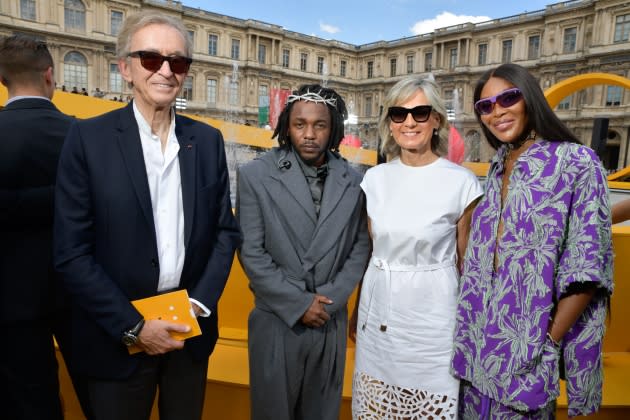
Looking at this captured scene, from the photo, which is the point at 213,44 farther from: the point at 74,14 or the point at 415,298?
the point at 415,298

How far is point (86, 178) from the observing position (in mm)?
1149

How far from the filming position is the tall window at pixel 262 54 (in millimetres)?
37656

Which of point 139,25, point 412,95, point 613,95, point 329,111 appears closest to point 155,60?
point 139,25

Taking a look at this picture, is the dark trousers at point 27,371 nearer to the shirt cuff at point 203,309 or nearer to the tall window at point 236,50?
the shirt cuff at point 203,309

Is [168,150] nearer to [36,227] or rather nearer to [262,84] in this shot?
[36,227]

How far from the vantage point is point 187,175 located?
1266 millimetres

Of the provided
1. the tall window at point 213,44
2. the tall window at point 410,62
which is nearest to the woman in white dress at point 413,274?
the tall window at point 213,44

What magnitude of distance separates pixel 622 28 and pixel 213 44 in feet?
96.2

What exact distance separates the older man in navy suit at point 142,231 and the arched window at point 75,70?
31.9 meters

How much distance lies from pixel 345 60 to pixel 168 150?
4459cm

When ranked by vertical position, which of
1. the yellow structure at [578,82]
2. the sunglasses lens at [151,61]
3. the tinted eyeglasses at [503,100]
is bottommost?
the tinted eyeglasses at [503,100]

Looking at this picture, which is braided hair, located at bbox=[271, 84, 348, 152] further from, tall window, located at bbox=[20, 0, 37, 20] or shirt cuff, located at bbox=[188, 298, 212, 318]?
tall window, located at bbox=[20, 0, 37, 20]

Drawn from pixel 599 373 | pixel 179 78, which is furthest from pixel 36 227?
pixel 599 373

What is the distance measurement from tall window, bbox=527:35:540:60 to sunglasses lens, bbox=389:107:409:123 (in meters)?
36.5
